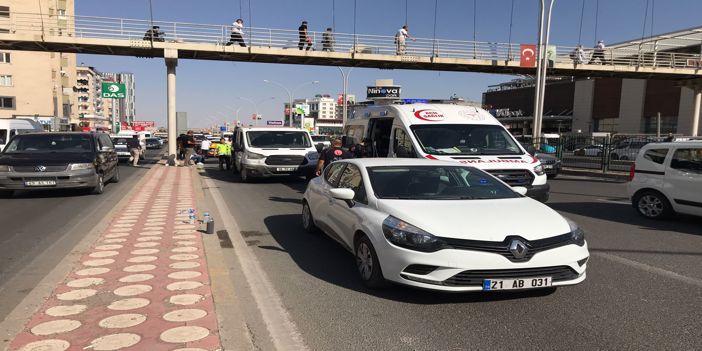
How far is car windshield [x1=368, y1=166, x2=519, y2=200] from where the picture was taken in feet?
17.6

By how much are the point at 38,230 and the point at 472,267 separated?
22.6ft

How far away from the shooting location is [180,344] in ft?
11.5

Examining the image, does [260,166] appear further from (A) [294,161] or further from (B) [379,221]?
(B) [379,221]

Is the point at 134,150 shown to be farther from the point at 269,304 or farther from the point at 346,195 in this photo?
the point at 269,304

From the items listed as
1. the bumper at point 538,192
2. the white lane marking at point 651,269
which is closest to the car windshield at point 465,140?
the bumper at point 538,192

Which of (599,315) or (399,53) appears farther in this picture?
(399,53)

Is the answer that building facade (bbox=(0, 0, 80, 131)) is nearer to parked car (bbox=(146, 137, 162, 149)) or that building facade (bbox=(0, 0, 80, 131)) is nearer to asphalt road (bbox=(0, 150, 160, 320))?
parked car (bbox=(146, 137, 162, 149))

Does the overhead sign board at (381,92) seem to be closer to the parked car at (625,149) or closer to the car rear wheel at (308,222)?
the parked car at (625,149)

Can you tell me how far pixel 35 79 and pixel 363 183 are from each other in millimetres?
72610

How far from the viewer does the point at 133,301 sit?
172 inches

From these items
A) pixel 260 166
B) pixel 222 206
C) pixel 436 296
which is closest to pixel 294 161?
pixel 260 166

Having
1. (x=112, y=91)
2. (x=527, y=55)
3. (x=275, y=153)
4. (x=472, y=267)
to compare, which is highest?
(x=527, y=55)

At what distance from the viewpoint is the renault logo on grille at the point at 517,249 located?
13.7 ft

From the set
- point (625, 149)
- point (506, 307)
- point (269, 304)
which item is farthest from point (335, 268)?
point (625, 149)
